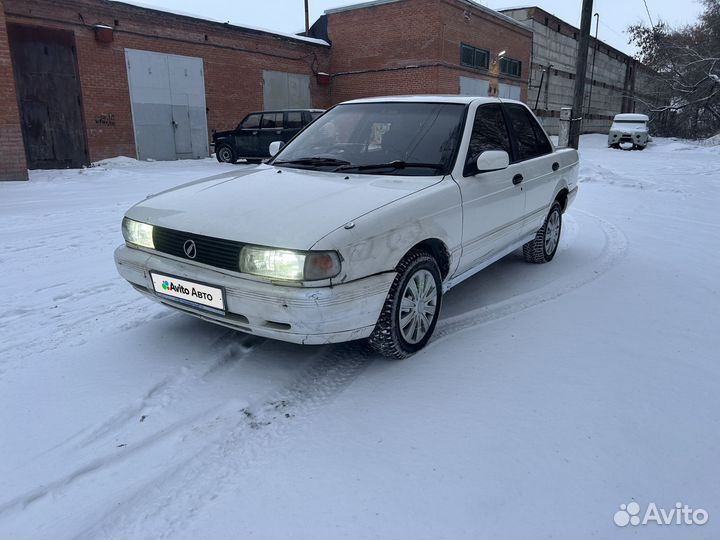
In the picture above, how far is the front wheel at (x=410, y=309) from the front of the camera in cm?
300

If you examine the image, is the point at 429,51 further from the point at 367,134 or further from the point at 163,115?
the point at 367,134

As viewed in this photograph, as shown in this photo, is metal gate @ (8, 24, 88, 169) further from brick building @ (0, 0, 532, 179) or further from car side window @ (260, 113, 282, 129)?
car side window @ (260, 113, 282, 129)

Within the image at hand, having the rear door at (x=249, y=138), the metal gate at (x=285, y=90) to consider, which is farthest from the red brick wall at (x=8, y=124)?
the metal gate at (x=285, y=90)

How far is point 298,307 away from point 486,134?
2259 millimetres

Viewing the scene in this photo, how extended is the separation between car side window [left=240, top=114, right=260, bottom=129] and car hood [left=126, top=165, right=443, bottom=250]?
530 inches

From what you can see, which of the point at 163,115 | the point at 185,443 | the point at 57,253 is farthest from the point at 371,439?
the point at 163,115

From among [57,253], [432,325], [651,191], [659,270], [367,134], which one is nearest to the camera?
[432,325]

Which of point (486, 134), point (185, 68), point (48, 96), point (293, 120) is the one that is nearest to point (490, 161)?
point (486, 134)

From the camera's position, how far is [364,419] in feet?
8.51

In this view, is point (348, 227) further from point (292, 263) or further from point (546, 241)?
point (546, 241)

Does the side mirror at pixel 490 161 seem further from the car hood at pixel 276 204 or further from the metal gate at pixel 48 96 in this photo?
the metal gate at pixel 48 96

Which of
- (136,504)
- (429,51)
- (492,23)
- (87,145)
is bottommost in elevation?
(136,504)

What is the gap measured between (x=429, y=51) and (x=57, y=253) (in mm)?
19655

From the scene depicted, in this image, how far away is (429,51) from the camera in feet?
71.6
